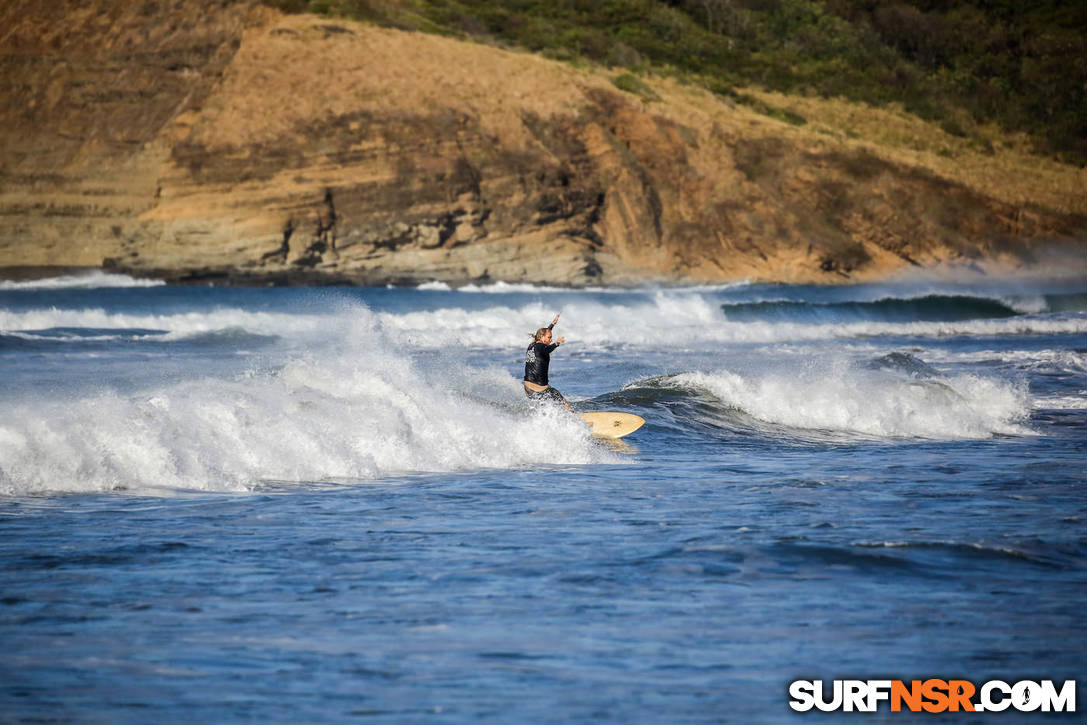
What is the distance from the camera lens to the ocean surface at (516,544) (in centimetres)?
566

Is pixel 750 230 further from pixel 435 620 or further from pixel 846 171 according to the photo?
pixel 435 620

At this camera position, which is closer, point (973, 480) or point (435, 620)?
point (435, 620)

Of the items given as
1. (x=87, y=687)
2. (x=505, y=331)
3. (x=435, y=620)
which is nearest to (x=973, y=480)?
(x=435, y=620)

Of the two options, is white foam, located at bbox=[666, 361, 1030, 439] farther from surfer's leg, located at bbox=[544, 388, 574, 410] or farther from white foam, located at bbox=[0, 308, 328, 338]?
white foam, located at bbox=[0, 308, 328, 338]

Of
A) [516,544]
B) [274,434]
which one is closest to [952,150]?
[274,434]

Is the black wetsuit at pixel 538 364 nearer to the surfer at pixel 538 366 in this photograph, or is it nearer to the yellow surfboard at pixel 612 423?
the surfer at pixel 538 366

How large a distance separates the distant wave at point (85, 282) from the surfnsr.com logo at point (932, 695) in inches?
1707

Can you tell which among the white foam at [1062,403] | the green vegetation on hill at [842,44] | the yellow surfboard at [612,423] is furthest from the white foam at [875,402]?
the green vegetation on hill at [842,44]

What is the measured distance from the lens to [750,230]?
178ft

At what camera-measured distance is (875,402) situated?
1650 centimetres

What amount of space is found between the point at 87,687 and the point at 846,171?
5516cm

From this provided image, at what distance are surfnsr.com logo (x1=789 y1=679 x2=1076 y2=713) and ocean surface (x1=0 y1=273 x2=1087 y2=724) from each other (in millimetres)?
105

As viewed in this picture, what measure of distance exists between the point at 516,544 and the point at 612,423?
6.24 meters

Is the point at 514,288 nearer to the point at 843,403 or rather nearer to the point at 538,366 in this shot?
the point at 843,403
